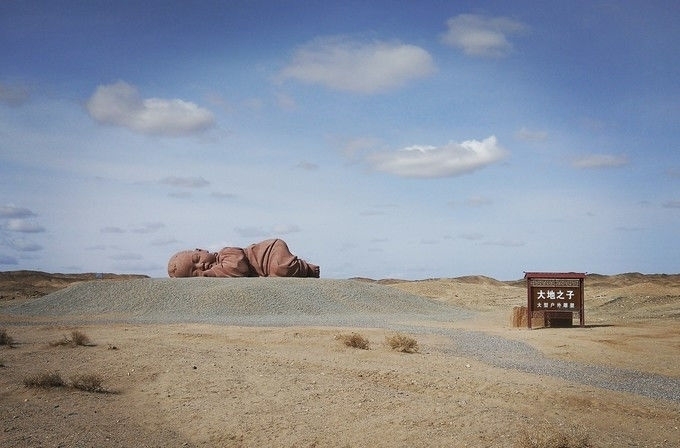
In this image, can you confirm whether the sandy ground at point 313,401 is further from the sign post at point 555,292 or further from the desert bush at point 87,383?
the sign post at point 555,292

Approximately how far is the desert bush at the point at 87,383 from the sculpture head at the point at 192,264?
26391 millimetres

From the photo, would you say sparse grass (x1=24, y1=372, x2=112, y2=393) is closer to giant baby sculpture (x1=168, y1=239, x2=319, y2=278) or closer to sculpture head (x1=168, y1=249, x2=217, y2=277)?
giant baby sculpture (x1=168, y1=239, x2=319, y2=278)

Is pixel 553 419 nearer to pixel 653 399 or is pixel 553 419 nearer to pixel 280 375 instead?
pixel 653 399

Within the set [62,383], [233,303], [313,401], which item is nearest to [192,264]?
[233,303]

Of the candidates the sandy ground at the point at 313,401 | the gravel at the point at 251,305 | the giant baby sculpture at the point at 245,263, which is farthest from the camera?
the giant baby sculpture at the point at 245,263

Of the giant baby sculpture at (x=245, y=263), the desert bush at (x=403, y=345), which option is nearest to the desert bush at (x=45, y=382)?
the desert bush at (x=403, y=345)

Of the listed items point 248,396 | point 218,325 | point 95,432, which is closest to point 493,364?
point 248,396

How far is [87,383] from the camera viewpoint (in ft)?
30.9

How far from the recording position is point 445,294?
46.1 m

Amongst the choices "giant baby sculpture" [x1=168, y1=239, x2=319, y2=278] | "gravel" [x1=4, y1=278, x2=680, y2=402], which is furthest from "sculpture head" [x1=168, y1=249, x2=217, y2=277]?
"gravel" [x1=4, y1=278, x2=680, y2=402]

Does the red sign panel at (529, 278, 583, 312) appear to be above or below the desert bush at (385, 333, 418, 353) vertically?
above

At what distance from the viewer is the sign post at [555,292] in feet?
64.4

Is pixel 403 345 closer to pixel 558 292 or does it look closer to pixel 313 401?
pixel 313 401

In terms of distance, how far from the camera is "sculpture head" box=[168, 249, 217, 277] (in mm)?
35812
